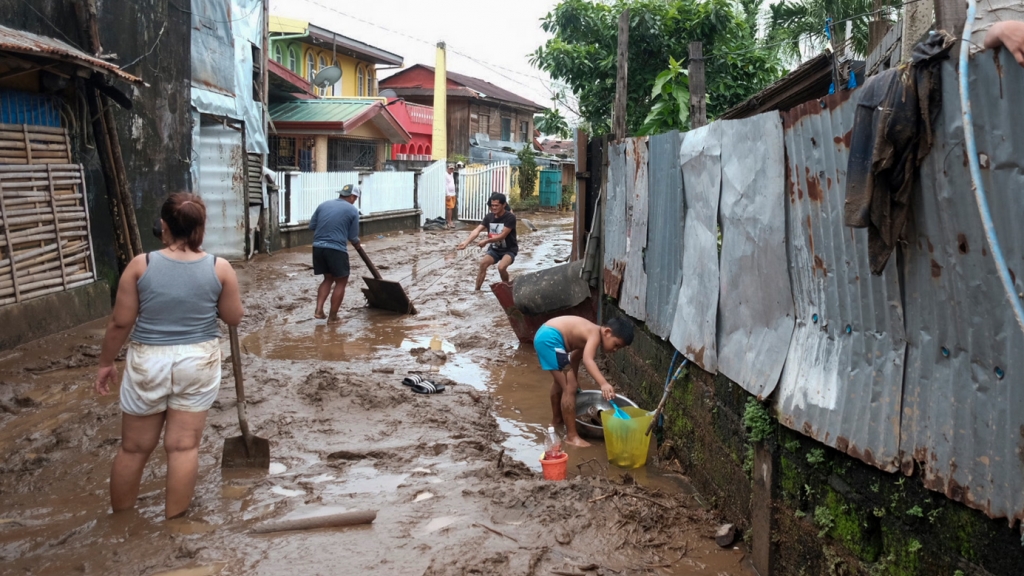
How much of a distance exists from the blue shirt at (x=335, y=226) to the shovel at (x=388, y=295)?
0.47 metres

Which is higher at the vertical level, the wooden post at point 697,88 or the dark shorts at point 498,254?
the wooden post at point 697,88

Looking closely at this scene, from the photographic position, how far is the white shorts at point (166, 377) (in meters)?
4.29

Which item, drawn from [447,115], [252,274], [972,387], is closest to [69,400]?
[972,387]

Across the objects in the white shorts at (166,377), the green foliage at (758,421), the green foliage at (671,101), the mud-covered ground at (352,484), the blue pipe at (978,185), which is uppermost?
the green foliage at (671,101)

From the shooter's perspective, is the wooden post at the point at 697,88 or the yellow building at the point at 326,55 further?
the yellow building at the point at 326,55

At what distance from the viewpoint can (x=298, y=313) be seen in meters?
11.3

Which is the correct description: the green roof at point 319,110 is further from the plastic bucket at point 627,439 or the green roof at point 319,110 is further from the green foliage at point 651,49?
the plastic bucket at point 627,439

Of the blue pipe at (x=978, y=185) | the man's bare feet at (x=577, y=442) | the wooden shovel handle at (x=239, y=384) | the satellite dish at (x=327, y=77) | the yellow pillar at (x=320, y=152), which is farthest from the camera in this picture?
the satellite dish at (x=327, y=77)

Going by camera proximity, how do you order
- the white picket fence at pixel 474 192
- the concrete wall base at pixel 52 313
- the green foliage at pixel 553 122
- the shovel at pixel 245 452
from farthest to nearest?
1. the white picket fence at pixel 474 192
2. the green foliage at pixel 553 122
3. the concrete wall base at pixel 52 313
4. the shovel at pixel 245 452

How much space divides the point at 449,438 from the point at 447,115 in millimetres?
32958

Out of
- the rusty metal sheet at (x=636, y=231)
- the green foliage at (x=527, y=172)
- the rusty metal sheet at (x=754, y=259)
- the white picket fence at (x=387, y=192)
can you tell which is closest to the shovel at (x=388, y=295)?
the rusty metal sheet at (x=636, y=231)

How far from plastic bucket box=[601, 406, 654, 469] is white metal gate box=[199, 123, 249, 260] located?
34.9 ft

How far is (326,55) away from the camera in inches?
1238

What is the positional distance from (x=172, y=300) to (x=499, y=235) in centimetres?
818
